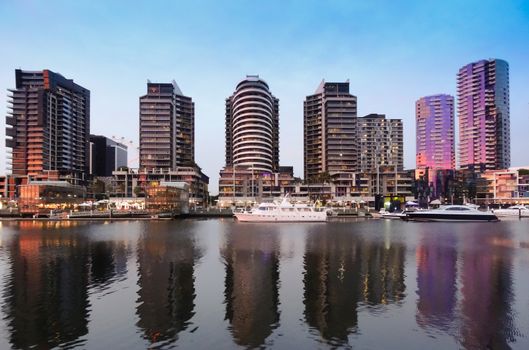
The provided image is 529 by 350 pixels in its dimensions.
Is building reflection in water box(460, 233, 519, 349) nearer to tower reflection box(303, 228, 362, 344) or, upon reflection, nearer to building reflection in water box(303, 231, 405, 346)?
building reflection in water box(303, 231, 405, 346)

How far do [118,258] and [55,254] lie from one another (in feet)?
34.6

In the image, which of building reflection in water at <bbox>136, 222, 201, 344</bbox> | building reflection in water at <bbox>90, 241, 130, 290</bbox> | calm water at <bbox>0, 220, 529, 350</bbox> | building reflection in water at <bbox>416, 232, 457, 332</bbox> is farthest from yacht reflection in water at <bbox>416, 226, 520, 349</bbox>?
building reflection in water at <bbox>90, 241, 130, 290</bbox>

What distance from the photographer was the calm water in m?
21.6

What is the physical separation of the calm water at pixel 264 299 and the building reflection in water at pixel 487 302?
0.11 meters

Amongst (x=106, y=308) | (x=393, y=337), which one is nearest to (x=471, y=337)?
(x=393, y=337)

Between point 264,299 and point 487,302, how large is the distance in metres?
16.5

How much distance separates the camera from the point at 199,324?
23.9 m

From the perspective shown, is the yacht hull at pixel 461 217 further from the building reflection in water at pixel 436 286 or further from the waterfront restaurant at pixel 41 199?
the waterfront restaurant at pixel 41 199

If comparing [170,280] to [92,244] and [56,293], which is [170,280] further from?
[92,244]

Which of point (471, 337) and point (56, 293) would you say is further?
point (56, 293)

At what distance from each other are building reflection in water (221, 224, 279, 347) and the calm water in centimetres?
11

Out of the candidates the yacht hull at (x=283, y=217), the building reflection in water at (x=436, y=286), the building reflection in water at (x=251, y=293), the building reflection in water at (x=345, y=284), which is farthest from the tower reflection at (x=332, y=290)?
the yacht hull at (x=283, y=217)

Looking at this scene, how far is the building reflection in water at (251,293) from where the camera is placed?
75.0ft

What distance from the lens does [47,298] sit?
29.3 meters
